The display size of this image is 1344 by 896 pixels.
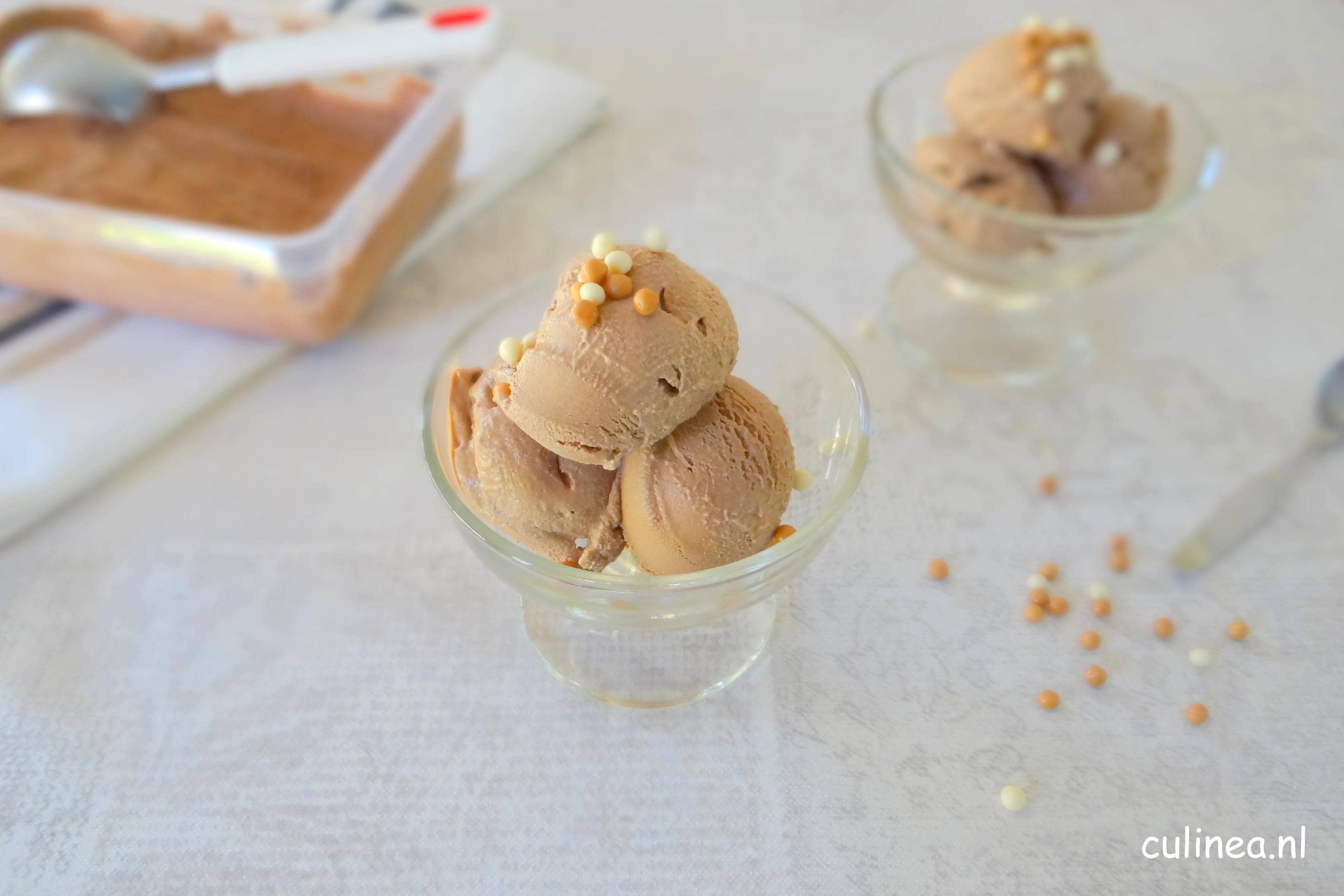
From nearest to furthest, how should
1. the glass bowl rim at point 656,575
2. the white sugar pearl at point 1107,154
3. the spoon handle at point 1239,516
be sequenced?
the glass bowl rim at point 656,575 → the spoon handle at point 1239,516 → the white sugar pearl at point 1107,154

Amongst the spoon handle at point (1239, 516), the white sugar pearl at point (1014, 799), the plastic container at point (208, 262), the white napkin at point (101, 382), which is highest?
the plastic container at point (208, 262)

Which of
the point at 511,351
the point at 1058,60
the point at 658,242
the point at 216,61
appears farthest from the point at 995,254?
the point at 216,61

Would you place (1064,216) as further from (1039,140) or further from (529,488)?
(529,488)

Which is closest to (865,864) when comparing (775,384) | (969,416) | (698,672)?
(698,672)

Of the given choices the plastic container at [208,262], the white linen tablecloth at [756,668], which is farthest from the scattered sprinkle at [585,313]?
the plastic container at [208,262]

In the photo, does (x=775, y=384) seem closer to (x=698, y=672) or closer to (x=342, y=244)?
(x=698, y=672)

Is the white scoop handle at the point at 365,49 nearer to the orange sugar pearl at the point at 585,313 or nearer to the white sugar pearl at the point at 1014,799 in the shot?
the orange sugar pearl at the point at 585,313

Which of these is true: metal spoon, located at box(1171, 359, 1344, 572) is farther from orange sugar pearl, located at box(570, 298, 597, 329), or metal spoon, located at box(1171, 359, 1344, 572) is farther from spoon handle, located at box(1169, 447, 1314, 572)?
orange sugar pearl, located at box(570, 298, 597, 329)
